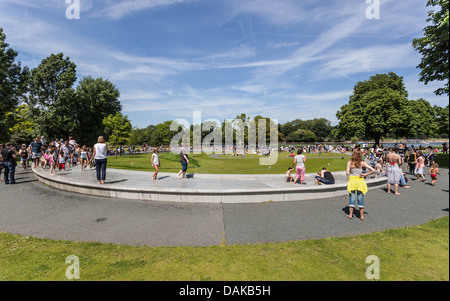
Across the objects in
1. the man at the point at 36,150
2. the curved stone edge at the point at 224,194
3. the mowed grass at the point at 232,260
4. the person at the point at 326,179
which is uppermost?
the man at the point at 36,150

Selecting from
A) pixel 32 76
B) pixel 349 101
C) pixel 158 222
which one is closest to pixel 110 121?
pixel 32 76

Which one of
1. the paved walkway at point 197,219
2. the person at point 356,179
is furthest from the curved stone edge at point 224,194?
the person at point 356,179

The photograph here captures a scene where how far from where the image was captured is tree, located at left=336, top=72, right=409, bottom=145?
3797 centimetres

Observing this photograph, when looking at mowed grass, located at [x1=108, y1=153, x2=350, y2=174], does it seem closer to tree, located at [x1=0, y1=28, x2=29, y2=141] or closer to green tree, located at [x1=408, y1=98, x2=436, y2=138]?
tree, located at [x1=0, y1=28, x2=29, y2=141]

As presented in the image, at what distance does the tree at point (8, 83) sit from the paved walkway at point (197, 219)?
28.0 m

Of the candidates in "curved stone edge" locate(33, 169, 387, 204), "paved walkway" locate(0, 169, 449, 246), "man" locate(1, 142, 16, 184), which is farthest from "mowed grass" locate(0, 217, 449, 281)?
"man" locate(1, 142, 16, 184)

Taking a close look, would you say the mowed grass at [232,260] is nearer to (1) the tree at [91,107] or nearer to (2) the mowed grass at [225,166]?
(2) the mowed grass at [225,166]

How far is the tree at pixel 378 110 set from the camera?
3797 cm

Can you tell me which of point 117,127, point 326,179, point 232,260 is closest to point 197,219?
point 232,260

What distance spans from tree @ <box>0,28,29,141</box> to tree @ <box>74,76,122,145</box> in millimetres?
6340

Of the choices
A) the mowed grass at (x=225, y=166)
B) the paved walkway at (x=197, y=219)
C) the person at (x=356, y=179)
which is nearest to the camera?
the paved walkway at (x=197, y=219)

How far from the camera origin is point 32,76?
31.4m
